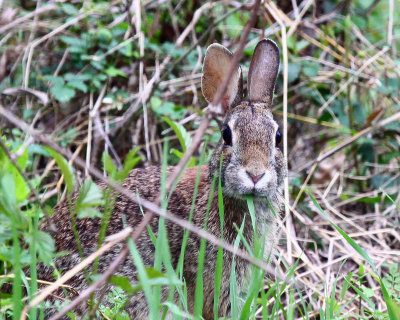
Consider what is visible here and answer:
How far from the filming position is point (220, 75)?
3.60 meters

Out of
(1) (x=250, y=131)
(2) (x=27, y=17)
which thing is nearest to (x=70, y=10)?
(2) (x=27, y=17)

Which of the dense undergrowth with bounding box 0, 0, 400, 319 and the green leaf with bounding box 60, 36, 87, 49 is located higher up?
the green leaf with bounding box 60, 36, 87, 49

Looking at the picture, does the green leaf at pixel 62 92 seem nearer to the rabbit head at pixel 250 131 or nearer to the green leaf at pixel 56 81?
the green leaf at pixel 56 81

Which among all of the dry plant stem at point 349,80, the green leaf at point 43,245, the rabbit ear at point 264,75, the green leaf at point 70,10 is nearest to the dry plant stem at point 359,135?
the dry plant stem at point 349,80

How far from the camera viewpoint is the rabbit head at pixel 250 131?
3043mm

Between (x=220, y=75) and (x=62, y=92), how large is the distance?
147 centimetres

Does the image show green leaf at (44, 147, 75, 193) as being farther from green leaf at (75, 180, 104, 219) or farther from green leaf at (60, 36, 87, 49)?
green leaf at (60, 36, 87, 49)

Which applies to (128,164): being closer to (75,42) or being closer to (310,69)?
(75,42)

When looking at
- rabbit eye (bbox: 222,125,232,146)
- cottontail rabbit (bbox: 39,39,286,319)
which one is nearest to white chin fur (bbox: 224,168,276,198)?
cottontail rabbit (bbox: 39,39,286,319)

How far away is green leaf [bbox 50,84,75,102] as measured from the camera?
4504mm

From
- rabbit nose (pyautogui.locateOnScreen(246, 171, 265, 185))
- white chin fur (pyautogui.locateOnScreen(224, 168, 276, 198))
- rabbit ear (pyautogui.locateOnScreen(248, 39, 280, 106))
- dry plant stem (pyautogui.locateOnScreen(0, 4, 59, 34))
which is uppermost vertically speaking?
dry plant stem (pyautogui.locateOnScreen(0, 4, 59, 34))

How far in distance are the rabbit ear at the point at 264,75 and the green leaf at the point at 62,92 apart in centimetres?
149

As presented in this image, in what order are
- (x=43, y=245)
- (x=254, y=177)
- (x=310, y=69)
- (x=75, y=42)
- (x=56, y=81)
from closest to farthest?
(x=43, y=245) < (x=254, y=177) < (x=56, y=81) < (x=75, y=42) < (x=310, y=69)

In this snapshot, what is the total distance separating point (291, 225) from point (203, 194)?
3.43ft
